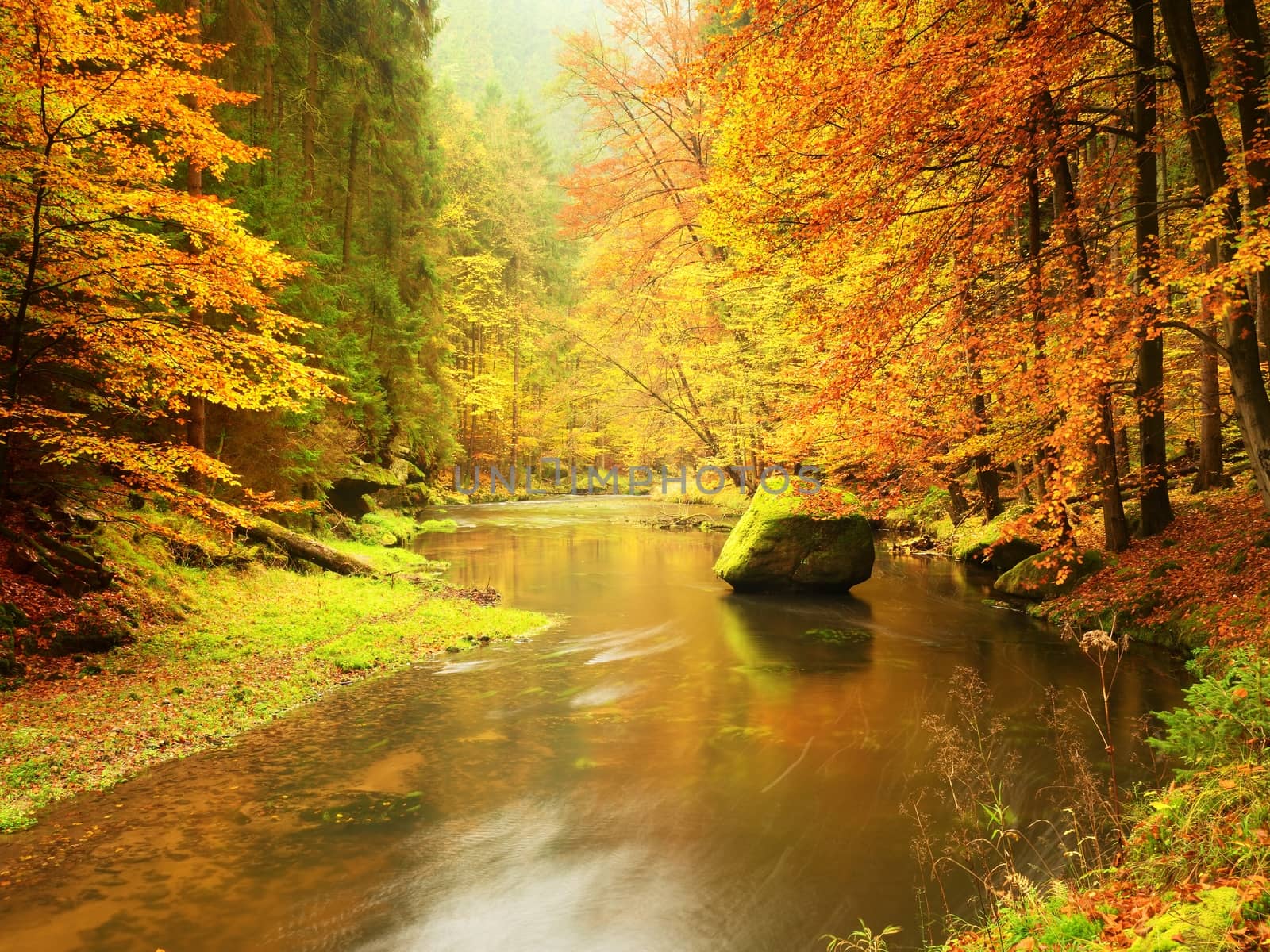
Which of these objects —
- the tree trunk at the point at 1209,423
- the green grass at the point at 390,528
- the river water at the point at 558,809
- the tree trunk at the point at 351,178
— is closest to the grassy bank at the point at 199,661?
the river water at the point at 558,809

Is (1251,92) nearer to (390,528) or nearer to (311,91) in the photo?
(311,91)

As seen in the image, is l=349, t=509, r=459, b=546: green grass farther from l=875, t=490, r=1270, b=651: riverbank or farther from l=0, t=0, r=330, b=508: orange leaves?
l=875, t=490, r=1270, b=651: riverbank

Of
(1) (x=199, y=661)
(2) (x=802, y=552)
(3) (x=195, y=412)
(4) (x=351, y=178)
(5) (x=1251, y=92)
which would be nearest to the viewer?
(5) (x=1251, y=92)

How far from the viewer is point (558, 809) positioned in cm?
525

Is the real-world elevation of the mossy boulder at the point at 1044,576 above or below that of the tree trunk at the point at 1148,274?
below

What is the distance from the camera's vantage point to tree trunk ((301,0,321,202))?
16.0m

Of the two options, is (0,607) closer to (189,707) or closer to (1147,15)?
(189,707)

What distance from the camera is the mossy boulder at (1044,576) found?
10.3m

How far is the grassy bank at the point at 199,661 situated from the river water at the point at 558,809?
344 millimetres

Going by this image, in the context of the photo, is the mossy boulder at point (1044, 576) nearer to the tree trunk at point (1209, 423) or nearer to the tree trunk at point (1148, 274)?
the tree trunk at point (1148, 274)

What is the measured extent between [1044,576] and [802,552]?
4004 millimetres

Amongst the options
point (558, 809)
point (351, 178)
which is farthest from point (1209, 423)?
point (351, 178)

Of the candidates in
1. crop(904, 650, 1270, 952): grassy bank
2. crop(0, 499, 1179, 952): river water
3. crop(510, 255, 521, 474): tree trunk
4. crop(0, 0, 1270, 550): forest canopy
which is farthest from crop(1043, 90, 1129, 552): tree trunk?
crop(510, 255, 521, 474): tree trunk

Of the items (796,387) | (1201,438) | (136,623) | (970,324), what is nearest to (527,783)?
(136,623)
